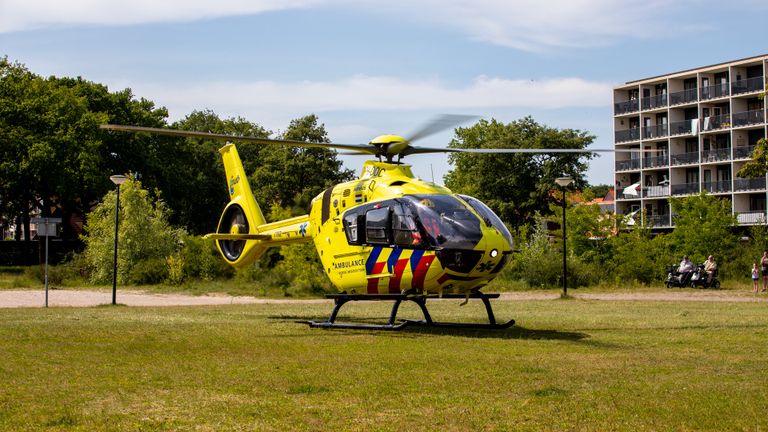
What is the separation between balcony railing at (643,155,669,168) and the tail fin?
66.7 m

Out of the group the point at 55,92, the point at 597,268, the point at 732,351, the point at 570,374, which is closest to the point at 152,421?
the point at 570,374

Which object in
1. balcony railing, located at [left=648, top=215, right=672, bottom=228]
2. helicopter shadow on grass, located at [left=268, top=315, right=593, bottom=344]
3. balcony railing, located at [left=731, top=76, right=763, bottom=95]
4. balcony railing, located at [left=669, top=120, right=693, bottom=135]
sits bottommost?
helicopter shadow on grass, located at [left=268, top=315, right=593, bottom=344]

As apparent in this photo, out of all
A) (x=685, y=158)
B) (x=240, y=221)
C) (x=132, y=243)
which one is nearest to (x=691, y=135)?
(x=685, y=158)

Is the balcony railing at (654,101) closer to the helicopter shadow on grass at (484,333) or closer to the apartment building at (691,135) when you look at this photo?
the apartment building at (691,135)

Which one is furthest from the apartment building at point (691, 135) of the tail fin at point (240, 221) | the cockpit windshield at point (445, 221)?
the cockpit windshield at point (445, 221)

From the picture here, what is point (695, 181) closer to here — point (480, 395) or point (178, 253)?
point (178, 253)

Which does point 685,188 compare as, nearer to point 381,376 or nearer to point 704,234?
point 704,234

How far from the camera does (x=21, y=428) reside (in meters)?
8.85

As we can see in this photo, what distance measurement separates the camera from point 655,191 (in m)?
87.4

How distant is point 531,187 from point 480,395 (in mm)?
76222

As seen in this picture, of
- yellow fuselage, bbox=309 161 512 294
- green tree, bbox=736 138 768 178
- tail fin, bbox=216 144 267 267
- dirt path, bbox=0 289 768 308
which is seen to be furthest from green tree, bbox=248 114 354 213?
yellow fuselage, bbox=309 161 512 294

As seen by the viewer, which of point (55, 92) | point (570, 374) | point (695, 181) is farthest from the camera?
point (695, 181)

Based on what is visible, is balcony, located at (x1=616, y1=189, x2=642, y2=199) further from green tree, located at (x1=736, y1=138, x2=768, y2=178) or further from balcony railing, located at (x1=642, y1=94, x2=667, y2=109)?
green tree, located at (x1=736, y1=138, x2=768, y2=178)

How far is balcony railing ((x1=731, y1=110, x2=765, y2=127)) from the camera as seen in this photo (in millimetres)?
78438
